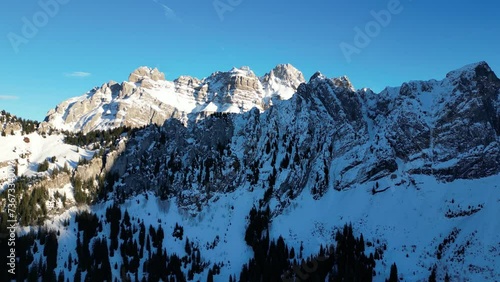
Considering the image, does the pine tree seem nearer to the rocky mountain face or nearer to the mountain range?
the mountain range

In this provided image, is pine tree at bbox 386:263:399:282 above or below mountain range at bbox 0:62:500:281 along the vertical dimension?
below

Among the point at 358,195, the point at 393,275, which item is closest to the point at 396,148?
the point at 358,195

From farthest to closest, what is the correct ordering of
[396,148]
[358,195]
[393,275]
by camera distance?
[396,148] < [358,195] < [393,275]

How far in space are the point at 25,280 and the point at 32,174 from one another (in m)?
63.9

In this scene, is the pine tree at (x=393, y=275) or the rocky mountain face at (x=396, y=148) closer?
the pine tree at (x=393, y=275)

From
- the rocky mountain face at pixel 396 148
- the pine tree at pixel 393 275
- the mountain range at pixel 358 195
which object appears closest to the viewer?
the pine tree at pixel 393 275

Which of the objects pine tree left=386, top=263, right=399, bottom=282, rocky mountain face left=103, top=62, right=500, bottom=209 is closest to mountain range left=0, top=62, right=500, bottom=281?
rocky mountain face left=103, top=62, right=500, bottom=209

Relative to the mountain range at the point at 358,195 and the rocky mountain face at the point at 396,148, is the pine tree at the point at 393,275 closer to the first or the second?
the mountain range at the point at 358,195

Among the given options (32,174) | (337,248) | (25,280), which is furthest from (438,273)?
(32,174)

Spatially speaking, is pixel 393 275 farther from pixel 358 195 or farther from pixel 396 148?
pixel 396 148

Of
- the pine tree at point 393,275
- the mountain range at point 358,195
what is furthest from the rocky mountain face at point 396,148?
the pine tree at point 393,275

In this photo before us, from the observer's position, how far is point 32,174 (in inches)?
7530

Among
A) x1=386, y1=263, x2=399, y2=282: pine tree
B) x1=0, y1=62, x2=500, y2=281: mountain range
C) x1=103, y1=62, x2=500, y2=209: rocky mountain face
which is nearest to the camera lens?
x1=386, y1=263, x2=399, y2=282: pine tree

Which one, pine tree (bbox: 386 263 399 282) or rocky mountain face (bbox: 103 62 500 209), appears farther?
rocky mountain face (bbox: 103 62 500 209)
